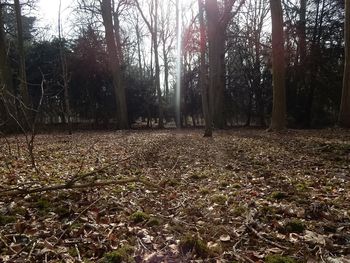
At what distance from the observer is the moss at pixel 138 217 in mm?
3124

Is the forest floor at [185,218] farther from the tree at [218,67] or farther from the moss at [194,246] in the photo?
the tree at [218,67]

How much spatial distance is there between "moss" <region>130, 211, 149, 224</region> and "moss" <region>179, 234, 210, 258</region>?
617 millimetres

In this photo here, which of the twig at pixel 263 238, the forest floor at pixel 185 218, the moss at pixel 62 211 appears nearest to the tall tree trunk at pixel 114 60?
the forest floor at pixel 185 218

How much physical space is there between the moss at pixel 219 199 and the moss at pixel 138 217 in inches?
35.5

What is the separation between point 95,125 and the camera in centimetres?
2433

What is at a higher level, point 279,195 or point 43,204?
point 43,204

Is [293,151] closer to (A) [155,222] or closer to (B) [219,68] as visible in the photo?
(A) [155,222]

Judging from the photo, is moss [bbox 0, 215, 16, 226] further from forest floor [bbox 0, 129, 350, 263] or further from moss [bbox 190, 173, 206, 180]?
moss [bbox 190, 173, 206, 180]

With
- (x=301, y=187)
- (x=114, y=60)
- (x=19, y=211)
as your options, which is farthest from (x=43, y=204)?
(x=114, y=60)

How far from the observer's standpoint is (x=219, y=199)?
3832mm

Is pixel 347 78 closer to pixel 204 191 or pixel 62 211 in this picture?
pixel 204 191

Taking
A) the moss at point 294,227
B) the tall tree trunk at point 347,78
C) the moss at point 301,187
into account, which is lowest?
the moss at point 294,227

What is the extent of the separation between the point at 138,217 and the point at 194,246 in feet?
2.66

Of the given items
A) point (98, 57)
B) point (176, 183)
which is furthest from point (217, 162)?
point (98, 57)
